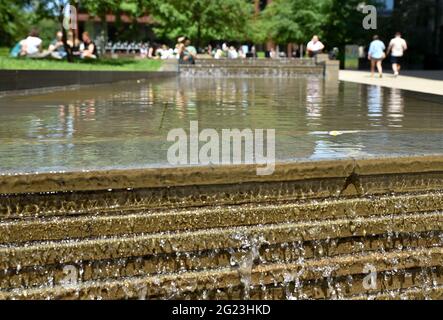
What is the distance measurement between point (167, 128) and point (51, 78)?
802 cm

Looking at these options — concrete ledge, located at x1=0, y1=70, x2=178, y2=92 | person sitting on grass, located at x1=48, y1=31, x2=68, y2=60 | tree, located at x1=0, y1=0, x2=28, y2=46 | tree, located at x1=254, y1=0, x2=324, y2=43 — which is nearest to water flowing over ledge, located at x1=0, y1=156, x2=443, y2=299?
concrete ledge, located at x1=0, y1=70, x2=178, y2=92

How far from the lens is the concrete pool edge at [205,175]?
314cm

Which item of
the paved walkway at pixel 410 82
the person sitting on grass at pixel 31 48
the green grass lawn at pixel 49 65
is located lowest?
the paved walkway at pixel 410 82

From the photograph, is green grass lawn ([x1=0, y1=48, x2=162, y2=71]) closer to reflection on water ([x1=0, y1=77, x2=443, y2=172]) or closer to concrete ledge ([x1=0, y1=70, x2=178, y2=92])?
concrete ledge ([x1=0, y1=70, x2=178, y2=92])

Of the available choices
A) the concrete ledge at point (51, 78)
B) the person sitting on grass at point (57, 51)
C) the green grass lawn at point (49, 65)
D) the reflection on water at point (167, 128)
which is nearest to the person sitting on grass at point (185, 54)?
the green grass lawn at point (49, 65)

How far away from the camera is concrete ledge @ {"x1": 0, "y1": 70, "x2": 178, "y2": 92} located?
1084cm

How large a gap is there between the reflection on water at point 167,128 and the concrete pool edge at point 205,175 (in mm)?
102

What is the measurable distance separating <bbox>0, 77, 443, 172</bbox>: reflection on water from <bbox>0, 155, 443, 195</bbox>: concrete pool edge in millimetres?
102

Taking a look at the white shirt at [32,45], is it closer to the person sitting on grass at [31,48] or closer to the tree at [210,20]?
the person sitting on grass at [31,48]

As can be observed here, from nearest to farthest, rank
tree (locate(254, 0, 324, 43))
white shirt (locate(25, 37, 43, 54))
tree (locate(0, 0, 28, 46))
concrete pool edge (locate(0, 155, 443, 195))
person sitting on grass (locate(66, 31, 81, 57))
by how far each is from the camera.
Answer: concrete pool edge (locate(0, 155, 443, 195))
white shirt (locate(25, 37, 43, 54))
person sitting on grass (locate(66, 31, 81, 57))
tree (locate(0, 0, 28, 46))
tree (locate(254, 0, 324, 43))

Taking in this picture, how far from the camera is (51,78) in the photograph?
12.7 metres
